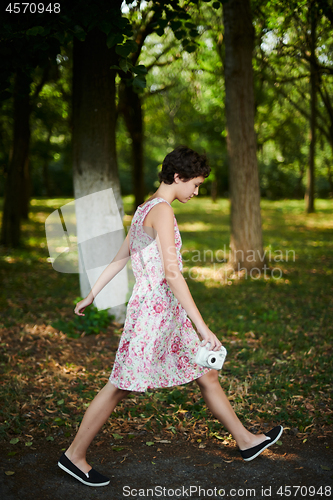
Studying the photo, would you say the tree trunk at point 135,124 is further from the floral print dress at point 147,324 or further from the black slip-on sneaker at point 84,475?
the black slip-on sneaker at point 84,475

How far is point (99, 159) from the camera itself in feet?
18.3

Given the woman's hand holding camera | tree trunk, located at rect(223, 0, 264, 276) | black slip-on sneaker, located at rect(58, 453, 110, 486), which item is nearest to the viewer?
the woman's hand holding camera

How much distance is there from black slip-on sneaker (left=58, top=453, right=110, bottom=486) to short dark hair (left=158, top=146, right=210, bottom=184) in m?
1.96

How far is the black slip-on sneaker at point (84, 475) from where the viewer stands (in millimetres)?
2805

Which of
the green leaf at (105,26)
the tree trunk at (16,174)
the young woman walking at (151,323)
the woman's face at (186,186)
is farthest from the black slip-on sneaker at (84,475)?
the tree trunk at (16,174)

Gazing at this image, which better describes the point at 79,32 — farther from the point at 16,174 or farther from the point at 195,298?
the point at 16,174

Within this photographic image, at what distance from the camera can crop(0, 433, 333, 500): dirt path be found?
2758 mm

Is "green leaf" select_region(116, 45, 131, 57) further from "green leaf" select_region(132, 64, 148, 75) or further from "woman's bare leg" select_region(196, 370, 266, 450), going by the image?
"woman's bare leg" select_region(196, 370, 266, 450)

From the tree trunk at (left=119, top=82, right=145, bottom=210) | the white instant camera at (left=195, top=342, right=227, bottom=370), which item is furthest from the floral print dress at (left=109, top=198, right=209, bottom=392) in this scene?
the tree trunk at (left=119, top=82, right=145, bottom=210)

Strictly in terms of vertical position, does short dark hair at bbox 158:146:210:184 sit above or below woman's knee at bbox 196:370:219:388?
above

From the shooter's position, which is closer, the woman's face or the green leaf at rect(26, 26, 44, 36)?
the woman's face

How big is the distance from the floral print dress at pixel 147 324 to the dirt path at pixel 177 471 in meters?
0.69

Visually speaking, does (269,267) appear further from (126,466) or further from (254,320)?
(126,466)

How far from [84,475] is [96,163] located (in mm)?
3821
